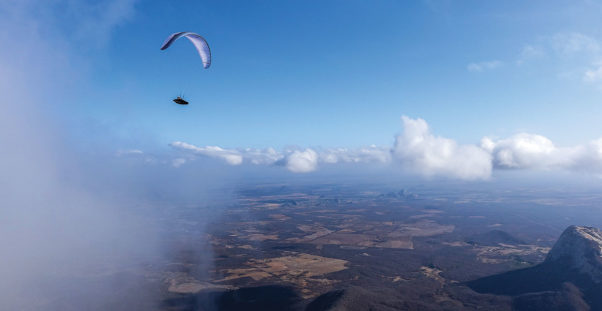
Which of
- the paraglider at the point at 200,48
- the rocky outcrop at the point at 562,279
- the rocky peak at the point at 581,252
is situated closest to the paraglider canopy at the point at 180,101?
the paraglider at the point at 200,48

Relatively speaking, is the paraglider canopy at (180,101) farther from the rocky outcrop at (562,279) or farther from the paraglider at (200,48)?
the rocky outcrop at (562,279)

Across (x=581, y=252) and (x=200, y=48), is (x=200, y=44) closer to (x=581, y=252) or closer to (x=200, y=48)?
(x=200, y=48)

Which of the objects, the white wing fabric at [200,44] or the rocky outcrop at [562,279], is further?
the rocky outcrop at [562,279]

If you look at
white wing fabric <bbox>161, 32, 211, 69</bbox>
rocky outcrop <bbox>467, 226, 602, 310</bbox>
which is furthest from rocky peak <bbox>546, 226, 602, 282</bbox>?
white wing fabric <bbox>161, 32, 211, 69</bbox>

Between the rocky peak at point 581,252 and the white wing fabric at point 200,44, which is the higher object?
the white wing fabric at point 200,44

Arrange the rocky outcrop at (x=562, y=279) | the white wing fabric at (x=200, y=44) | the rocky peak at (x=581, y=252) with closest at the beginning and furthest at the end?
1. the white wing fabric at (x=200, y=44)
2. the rocky outcrop at (x=562, y=279)
3. the rocky peak at (x=581, y=252)

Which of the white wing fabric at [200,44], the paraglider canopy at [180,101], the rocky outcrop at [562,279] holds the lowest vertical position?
the rocky outcrop at [562,279]

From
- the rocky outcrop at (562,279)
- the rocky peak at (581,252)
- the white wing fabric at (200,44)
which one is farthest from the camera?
the rocky peak at (581,252)

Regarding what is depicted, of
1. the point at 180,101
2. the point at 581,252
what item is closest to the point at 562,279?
the point at 581,252

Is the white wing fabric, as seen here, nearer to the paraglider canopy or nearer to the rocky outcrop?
the paraglider canopy
